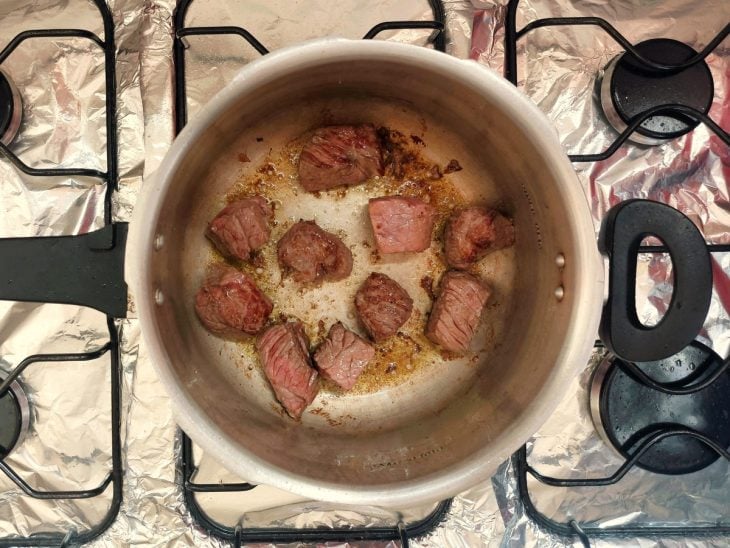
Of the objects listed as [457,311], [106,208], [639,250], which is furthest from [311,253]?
[639,250]

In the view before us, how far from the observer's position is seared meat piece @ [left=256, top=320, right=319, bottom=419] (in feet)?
4.81

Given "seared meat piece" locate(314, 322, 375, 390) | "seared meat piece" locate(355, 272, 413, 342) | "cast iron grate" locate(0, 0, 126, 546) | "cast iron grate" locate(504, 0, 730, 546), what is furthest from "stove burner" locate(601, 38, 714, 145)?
"cast iron grate" locate(0, 0, 126, 546)

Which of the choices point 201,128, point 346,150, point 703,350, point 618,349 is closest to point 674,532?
point 703,350

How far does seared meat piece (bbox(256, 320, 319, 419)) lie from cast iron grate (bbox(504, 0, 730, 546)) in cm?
69

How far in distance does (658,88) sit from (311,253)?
3.81 ft

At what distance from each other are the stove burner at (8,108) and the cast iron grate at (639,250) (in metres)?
1.48

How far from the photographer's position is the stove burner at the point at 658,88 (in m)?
1.54

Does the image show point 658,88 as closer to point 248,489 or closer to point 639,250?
point 639,250

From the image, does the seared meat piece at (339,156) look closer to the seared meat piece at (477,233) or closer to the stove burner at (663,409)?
the seared meat piece at (477,233)

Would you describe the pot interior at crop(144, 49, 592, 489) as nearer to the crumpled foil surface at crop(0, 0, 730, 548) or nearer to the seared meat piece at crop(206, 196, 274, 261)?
the seared meat piece at crop(206, 196, 274, 261)

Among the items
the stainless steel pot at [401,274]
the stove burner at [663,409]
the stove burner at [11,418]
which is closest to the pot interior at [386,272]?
the stainless steel pot at [401,274]

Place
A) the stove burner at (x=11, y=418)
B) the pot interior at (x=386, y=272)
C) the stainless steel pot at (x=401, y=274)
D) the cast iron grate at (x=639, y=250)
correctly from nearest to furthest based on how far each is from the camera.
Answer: the stainless steel pot at (x=401, y=274), the pot interior at (x=386, y=272), the cast iron grate at (x=639, y=250), the stove burner at (x=11, y=418)

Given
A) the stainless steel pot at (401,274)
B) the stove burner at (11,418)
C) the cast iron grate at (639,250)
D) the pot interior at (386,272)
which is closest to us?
the stainless steel pot at (401,274)

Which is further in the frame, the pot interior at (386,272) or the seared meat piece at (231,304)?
the seared meat piece at (231,304)
